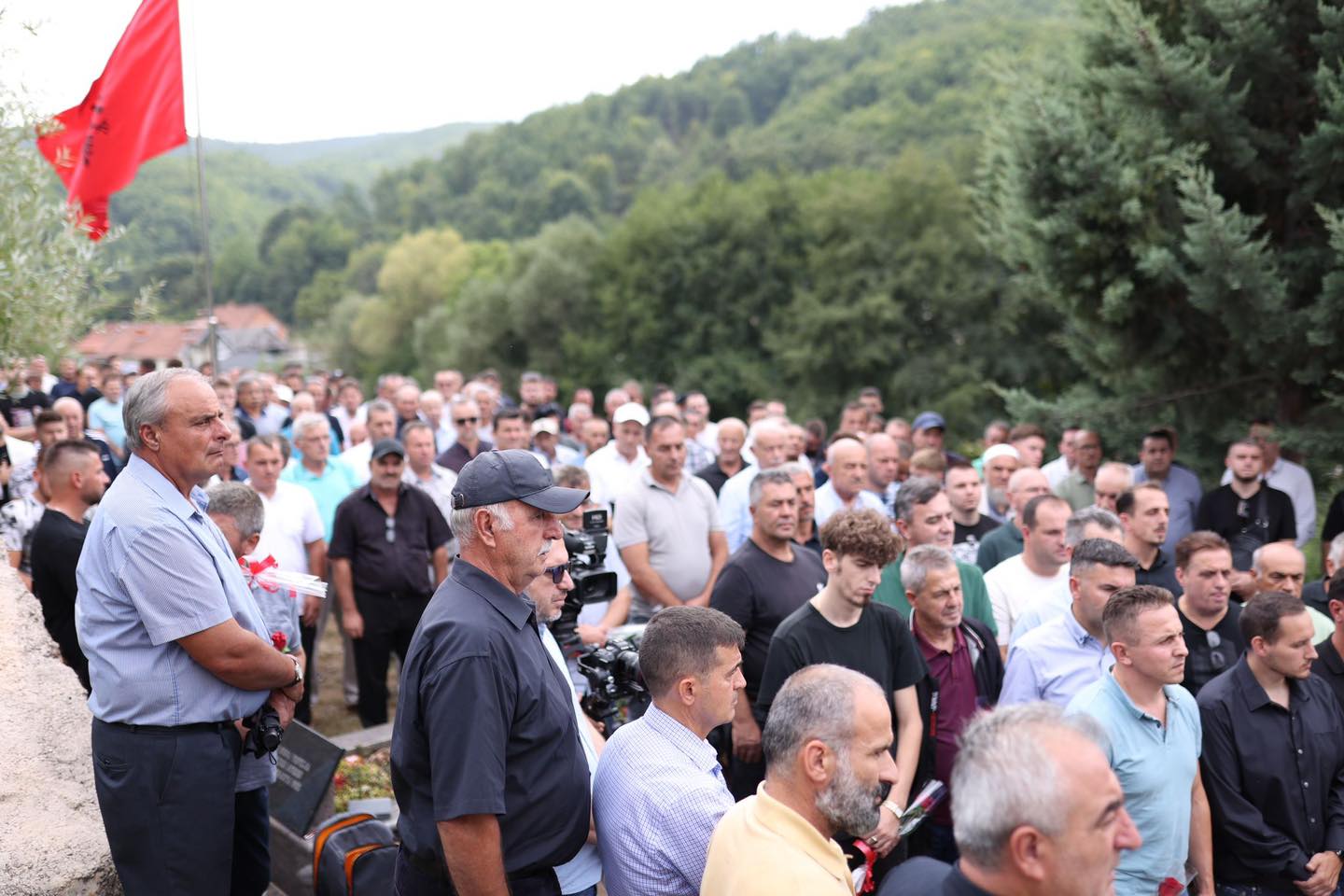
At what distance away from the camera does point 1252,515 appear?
7.91m

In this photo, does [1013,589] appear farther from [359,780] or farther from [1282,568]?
[359,780]

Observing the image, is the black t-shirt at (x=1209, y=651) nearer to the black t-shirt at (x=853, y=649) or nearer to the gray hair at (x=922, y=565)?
the gray hair at (x=922, y=565)

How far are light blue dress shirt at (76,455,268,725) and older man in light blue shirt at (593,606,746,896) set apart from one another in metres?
1.19

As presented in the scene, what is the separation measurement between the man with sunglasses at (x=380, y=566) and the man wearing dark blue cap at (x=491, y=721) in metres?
4.03

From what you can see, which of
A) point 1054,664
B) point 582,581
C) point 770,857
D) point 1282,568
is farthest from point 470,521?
point 1282,568

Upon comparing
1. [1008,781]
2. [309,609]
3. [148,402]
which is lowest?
[309,609]

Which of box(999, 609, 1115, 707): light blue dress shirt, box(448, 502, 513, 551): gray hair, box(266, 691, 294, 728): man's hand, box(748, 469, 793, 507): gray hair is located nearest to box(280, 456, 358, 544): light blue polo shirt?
box(748, 469, 793, 507): gray hair

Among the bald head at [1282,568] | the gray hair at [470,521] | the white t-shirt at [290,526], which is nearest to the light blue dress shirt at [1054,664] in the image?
the bald head at [1282,568]

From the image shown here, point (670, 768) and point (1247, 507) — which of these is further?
point (1247, 507)

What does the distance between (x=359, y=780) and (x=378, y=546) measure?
60.8 inches

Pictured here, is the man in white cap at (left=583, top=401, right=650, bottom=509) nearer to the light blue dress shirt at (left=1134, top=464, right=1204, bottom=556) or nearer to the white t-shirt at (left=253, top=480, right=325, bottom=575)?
the white t-shirt at (left=253, top=480, right=325, bottom=575)

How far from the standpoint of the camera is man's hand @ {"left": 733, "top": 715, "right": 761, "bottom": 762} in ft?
15.5

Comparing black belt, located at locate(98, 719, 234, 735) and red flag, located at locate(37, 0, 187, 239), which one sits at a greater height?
red flag, located at locate(37, 0, 187, 239)

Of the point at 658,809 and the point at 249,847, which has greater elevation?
the point at 658,809
